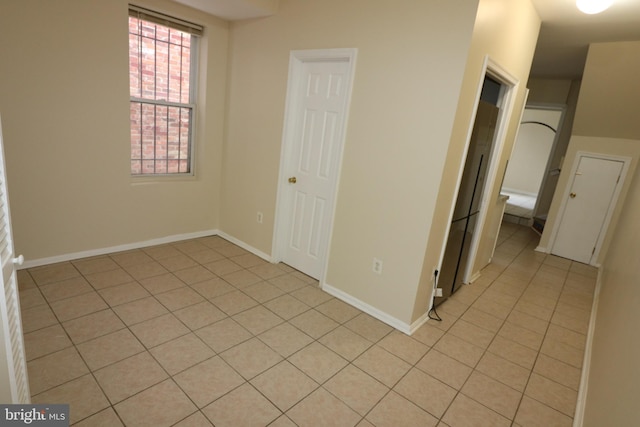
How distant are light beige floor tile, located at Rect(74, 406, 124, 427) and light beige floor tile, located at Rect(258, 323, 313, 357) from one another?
0.93m

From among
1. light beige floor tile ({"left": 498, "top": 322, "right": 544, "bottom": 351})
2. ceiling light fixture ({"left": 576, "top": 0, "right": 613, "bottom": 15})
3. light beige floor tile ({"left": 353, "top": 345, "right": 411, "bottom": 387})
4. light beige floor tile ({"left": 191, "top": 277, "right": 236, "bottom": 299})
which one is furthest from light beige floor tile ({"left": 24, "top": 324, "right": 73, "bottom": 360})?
ceiling light fixture ({"left": 576, "top": 0, "right": 613, "bottom": 15})

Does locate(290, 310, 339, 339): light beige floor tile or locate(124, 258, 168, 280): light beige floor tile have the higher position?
locate(124, 258, 168, 280): light beige floor tile

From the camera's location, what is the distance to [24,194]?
107 inches

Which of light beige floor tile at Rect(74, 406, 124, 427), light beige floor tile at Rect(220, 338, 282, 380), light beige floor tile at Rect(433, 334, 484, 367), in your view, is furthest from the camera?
light beige floor tile at Rect(433, 334, 484, 367)

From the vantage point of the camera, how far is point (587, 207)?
4719 millimetres

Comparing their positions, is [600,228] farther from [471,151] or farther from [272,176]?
[272,176]

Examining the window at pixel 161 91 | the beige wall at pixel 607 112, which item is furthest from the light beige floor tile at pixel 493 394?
the beige wall at pixel 607 112

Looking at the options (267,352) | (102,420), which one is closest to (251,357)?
(267,352)

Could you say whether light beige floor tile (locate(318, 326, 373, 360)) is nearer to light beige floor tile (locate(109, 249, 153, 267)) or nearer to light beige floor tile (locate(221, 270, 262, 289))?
light beige floor tile (locate(221, 270, 262, 289))

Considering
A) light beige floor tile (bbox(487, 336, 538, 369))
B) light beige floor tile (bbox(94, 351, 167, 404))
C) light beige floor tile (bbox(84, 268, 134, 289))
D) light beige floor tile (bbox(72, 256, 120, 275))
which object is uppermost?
light beige floor tile (bbox(487, 336, 538, 369))

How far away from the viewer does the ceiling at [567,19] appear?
2908 millimetres

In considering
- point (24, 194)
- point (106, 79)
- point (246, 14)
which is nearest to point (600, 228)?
point (246, 14)

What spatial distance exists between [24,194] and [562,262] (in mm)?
6215

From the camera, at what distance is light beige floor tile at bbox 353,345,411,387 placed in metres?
2.11
